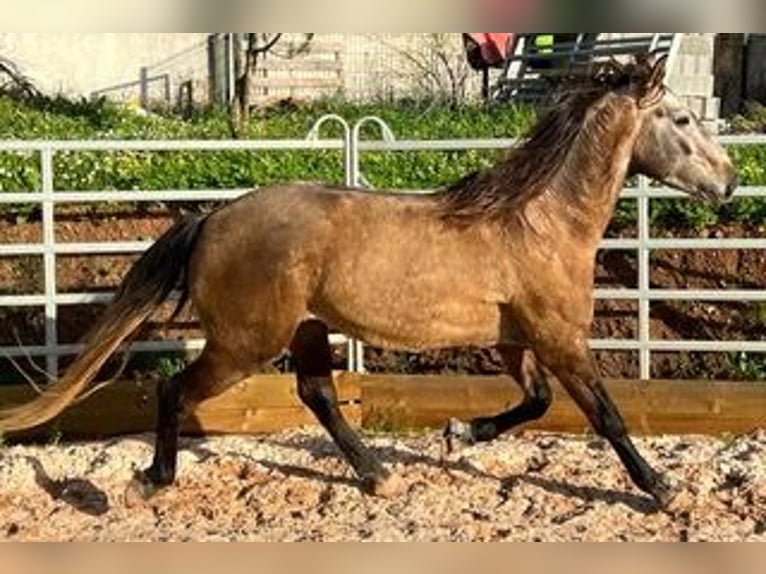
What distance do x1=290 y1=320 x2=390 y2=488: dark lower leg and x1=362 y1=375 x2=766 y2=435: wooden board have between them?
1.03 meters

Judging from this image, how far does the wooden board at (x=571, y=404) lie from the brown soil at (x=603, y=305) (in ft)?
2.62

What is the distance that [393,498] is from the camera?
18.7 feet

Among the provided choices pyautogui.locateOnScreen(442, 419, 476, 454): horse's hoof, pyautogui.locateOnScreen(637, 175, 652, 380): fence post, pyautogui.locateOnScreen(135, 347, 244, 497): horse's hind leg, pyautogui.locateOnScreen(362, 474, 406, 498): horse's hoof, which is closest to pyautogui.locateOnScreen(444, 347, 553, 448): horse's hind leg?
pyautogui.locateOnScreen(442, 419, 476, 454): horse's hoof

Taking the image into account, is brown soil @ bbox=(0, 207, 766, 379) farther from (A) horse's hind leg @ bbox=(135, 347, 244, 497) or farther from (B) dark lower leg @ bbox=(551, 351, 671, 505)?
(B) dark lower leg @ bbox=(551, 351, 671, 505)

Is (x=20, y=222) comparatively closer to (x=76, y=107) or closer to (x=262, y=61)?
(x=76, y=107)

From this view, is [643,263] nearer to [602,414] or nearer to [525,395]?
[525,395]

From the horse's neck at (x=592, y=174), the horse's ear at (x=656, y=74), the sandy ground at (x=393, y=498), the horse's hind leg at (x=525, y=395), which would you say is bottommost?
the sandy ground at (x=393, y=498)

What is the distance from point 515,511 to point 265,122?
379 inches

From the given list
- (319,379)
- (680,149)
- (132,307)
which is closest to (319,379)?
(319,379)

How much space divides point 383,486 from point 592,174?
5.07ft

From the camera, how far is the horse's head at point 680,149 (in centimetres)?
541

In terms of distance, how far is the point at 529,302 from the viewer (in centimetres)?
538

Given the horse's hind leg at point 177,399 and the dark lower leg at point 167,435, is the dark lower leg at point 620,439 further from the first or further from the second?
the dark lower leg at point 167,435

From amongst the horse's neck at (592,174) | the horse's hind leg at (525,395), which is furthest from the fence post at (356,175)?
the horse's neck at (592,174)
